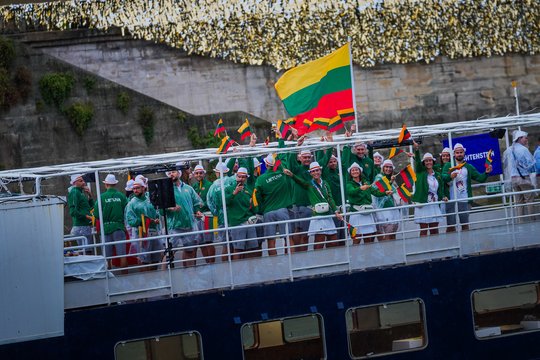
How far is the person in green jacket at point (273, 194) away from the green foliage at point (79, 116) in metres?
10.7

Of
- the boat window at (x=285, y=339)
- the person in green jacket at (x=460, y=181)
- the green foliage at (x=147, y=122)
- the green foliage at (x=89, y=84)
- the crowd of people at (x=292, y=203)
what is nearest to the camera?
the boat window at (x=285, y=339)

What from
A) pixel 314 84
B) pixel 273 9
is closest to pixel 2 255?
pixel 314 84

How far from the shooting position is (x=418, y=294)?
1708 centimetres

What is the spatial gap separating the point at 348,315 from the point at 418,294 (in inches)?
40.5

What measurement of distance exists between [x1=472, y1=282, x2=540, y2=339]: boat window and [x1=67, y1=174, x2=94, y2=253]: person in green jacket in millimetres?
5909

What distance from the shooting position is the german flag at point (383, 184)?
1828cm

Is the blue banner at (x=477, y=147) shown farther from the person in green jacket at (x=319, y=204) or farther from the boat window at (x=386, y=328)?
the boat window at (x=386, y=328)

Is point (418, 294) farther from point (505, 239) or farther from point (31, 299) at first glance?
point (31, 299)

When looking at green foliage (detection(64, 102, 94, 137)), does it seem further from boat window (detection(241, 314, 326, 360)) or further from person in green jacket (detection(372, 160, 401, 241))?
boat window (detection(241, 314, 326, 360))

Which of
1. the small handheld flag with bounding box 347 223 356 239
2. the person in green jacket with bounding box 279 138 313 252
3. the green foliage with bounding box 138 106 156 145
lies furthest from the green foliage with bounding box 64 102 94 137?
the small handheld flag with bounding box 347 223 356 239

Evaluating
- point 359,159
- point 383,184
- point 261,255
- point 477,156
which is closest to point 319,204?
point 261,255

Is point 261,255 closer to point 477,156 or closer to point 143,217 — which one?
point 143,217

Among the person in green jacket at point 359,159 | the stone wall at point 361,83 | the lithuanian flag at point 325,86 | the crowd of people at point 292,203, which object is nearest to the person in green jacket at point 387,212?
the crowd of people at point 292,203

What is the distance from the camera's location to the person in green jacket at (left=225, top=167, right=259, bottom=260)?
1759 centimetres
